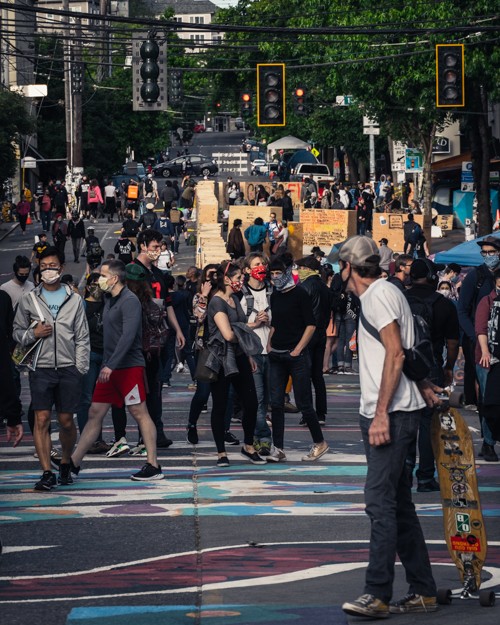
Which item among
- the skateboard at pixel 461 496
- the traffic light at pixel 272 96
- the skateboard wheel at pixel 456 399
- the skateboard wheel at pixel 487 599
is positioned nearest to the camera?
the skateboard wheel at pixel 487 599

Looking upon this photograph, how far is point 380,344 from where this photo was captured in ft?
25.7

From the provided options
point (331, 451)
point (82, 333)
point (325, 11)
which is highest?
point (325, 11)

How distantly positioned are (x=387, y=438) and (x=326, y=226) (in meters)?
39.5

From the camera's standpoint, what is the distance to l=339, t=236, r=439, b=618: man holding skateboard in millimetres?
7660

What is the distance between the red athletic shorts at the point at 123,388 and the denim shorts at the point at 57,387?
0.55 metres

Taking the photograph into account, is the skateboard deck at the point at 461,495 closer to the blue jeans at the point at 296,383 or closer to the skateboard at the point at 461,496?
the skateboard at the point at 461,496

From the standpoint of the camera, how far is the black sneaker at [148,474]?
12320 mm

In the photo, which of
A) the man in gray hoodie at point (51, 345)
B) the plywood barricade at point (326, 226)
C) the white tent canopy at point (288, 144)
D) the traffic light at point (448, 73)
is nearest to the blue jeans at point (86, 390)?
the man in gray hoodie at point (51, 345)

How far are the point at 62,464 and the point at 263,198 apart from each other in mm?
38623

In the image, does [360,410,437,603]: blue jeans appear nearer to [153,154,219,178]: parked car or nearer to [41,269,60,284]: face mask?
[41,269,60,284]: face mask

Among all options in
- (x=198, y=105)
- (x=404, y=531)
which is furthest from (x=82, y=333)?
(x=198, y=105)

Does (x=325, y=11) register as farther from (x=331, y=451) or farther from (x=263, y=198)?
(x=331, y=451)

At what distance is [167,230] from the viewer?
140 feet

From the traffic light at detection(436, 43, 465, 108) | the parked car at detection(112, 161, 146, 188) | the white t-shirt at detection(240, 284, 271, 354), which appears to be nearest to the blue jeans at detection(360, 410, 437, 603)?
the white t-shirt at detection(240, 284, 271, 354)
